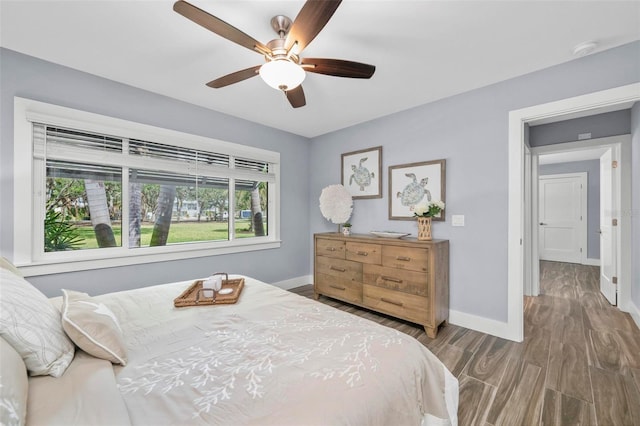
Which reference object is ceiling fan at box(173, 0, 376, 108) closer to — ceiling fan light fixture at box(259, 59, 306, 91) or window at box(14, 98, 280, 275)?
ceiling fan light fixture at box(259, 59, 306, 91)

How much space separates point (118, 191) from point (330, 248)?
8.01 feet

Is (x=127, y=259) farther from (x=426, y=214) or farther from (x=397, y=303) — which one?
(x=426, y=214)

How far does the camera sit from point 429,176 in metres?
3.03

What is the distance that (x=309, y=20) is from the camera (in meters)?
1.33

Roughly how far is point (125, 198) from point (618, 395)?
169 inches

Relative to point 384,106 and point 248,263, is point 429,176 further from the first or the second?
point 248,263

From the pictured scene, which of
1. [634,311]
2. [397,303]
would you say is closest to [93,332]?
[397,303]

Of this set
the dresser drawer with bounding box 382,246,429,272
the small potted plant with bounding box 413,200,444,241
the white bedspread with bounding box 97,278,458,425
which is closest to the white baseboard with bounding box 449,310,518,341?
the dresser drawer with bounding box 382,246,429,272

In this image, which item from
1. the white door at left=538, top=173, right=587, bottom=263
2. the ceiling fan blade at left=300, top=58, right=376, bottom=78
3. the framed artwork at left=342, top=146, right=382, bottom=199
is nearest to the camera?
the ceiling fan blade at left=300, top=58, right=376, bottom=78

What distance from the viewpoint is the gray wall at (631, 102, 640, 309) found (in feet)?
8.88

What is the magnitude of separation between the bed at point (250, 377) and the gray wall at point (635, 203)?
3.10 meters

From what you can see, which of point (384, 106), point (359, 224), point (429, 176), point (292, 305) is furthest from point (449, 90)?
point (292, 305)

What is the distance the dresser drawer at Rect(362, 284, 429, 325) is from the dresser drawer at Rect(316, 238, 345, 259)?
524 mm

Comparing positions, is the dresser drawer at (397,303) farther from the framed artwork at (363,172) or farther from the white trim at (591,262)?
the white trim at (591,262)
